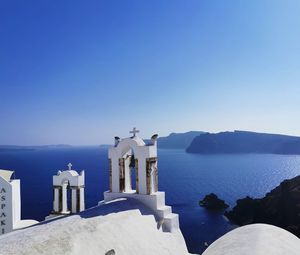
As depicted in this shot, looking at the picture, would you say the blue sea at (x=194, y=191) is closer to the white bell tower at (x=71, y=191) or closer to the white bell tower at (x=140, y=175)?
the white bell tower at (x=71, y=191)

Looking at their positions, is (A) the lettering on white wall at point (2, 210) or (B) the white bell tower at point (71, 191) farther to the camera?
(B) the white bell tower at point (71, 191)

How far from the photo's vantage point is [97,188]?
80.4 meters

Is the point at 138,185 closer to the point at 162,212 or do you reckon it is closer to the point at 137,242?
the point at 162,212

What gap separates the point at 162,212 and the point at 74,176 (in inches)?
187

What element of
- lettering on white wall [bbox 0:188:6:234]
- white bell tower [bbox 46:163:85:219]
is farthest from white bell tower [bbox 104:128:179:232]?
lettering on white wall [bbox 0:188:6:234]

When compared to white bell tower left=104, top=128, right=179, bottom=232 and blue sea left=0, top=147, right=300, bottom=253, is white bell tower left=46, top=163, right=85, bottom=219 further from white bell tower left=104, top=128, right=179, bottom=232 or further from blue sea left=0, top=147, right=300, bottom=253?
blue sea left=0, top=147, right=300, bottom=253

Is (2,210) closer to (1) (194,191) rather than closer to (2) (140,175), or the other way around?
(2) (140,175)

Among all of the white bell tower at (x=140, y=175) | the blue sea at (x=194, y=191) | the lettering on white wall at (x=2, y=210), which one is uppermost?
the white bell tower at (x=140, y=175)

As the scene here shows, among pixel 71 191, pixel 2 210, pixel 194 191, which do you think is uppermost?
pixel 71 191

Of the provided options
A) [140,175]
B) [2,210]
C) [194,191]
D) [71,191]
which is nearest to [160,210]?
[140,175]

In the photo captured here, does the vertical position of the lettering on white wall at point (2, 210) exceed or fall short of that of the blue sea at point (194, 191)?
it exceeds it

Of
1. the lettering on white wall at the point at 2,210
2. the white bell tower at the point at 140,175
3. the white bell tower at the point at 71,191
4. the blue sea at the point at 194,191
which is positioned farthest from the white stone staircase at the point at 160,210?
the blue sea at the point at 194,191

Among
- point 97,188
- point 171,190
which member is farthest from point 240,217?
point 97,188

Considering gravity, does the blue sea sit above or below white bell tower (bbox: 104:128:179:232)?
below
